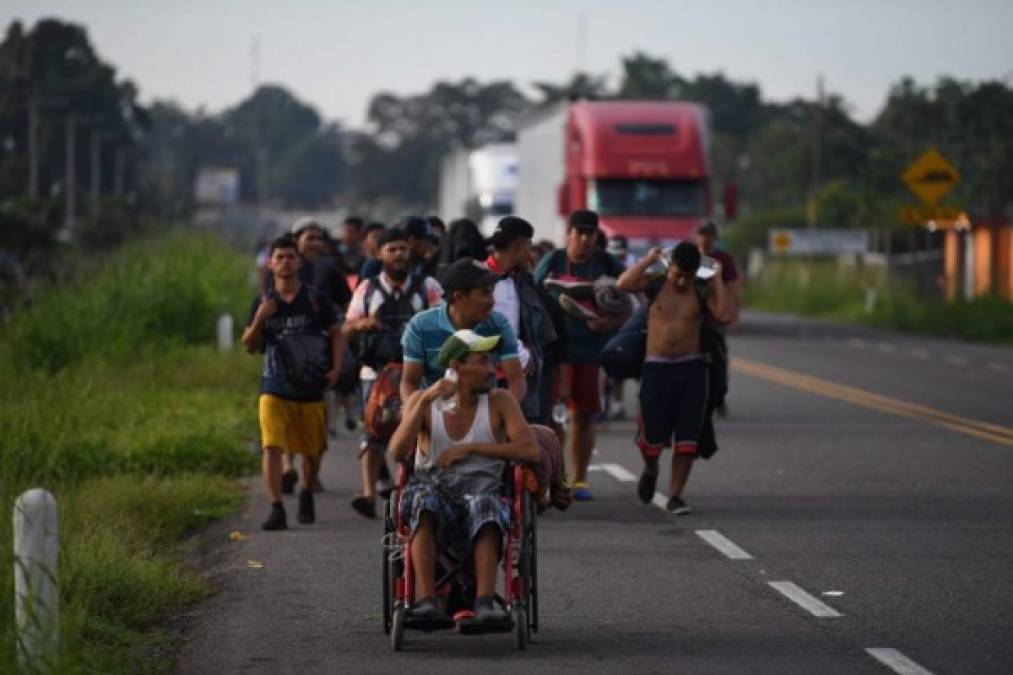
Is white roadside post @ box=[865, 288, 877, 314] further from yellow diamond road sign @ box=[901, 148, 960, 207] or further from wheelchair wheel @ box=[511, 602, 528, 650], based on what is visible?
wheelchair wheel @ box=[511, 602, 528, 650]

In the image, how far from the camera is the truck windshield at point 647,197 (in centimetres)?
3872

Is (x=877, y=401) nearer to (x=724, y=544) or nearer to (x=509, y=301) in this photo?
(x=724, y=544)

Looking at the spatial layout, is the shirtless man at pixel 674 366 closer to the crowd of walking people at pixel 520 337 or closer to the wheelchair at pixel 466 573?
Answer: the crowd of walking people at pixel 520 337

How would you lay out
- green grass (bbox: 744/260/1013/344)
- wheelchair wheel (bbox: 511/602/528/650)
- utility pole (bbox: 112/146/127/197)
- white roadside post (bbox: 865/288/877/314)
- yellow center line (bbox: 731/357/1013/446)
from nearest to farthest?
wheelchair wheel (bbox: 511/602/528/650)
yellow center line (bbox: 731/357/1013/446)
green grass (bbox: 744/260/1013/344)
white roadside post (bbox: 865/288/877/314)
utility pole (bbox: 112/146/127/197)

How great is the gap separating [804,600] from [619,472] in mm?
6728

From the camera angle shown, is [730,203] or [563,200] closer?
[563,200]

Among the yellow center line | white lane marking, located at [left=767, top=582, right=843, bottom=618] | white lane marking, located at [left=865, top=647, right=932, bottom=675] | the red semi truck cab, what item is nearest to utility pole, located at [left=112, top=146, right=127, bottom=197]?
the red semi truck cab

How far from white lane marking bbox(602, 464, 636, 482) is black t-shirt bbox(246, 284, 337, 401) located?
134 inches

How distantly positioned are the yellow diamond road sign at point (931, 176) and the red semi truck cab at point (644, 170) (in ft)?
23.6

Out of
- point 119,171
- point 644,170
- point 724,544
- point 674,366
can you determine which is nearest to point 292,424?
point 674,366

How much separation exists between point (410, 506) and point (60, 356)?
17.6 metres

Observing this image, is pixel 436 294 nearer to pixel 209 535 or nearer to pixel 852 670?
pixel 209 535

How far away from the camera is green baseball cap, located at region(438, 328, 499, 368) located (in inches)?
387

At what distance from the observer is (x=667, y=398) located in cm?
1527
